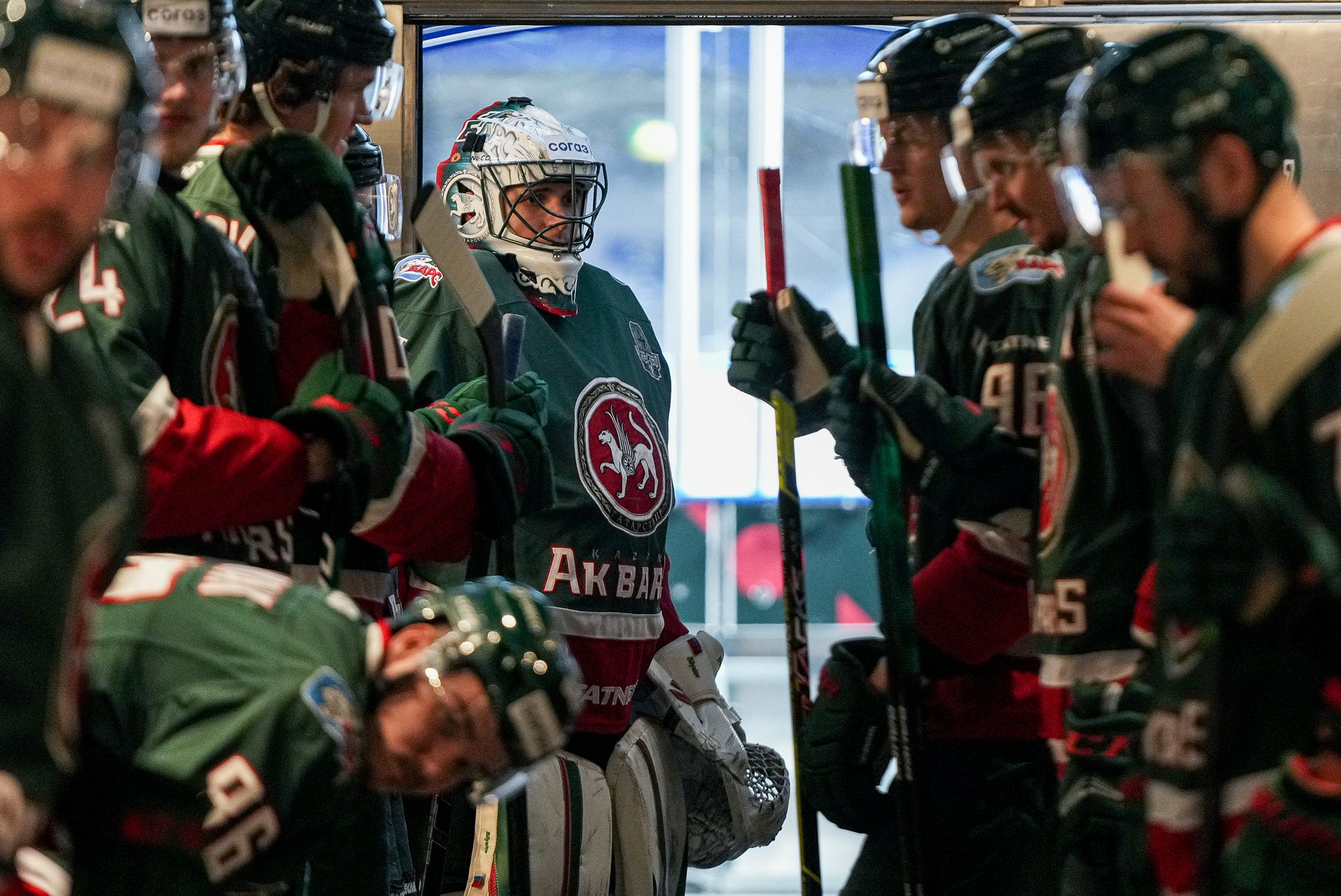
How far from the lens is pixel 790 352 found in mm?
2744

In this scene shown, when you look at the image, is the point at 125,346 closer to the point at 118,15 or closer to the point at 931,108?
the point at 118,15

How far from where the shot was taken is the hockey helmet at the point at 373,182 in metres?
3.84

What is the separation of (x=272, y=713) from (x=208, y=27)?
92 cm

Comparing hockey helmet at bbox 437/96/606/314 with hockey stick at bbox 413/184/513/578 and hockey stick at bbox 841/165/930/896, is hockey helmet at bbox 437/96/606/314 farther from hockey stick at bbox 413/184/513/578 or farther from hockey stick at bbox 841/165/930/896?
hockey stick at bbox 841/165/930/896

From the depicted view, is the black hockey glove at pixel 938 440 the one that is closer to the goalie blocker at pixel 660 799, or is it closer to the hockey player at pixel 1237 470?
the hockey player at pixel 1237 470

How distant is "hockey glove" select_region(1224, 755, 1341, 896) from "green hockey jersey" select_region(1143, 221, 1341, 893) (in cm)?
5

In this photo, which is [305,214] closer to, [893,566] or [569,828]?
A: [893,566]

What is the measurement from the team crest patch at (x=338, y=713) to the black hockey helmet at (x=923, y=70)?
56.8 inches

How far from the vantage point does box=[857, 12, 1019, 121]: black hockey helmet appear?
2693 millimetres

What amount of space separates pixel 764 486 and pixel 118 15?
664 centimetres

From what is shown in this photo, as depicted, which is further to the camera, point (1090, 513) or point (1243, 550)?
point (1090, 513)

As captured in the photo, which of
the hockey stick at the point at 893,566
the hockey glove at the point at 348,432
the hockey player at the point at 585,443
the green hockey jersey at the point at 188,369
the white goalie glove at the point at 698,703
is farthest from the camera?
the white goalie glove at the point at 698,703

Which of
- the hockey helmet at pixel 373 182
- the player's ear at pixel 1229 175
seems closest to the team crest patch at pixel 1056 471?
the player's ear at pixel 1229 175

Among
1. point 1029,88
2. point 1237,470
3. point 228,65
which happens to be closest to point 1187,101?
point 1237,470
